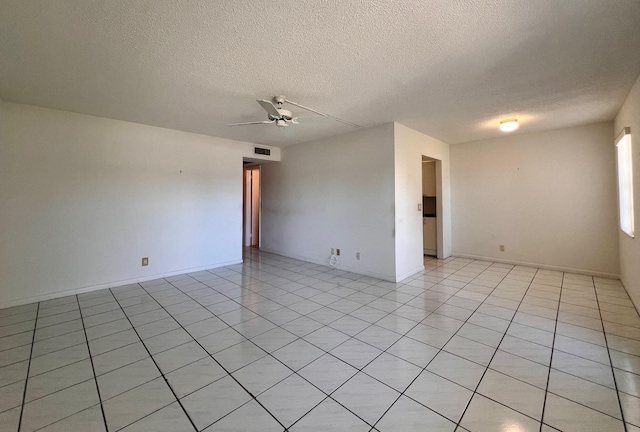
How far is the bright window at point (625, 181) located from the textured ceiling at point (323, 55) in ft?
1.65

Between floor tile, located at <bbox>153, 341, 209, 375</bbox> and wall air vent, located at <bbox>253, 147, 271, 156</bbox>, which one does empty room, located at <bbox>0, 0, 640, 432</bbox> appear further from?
wall air vent, located at <bbox>253, 147, 271, 156</bbox>

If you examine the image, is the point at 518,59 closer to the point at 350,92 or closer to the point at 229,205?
the point at 350,92

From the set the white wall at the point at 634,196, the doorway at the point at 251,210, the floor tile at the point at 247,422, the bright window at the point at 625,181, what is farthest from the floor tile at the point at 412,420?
the doorway at the point at 251,210

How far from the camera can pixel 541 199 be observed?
Result: 4629 millimetres

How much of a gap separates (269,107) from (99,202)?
3.03 metres

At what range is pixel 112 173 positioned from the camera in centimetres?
381

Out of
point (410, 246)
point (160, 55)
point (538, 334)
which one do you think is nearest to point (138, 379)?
point (160, 55)

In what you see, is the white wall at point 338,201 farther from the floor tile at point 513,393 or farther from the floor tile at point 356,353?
the floor tile at point 513,393

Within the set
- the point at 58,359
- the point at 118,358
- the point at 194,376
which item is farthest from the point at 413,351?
the point at 58,359

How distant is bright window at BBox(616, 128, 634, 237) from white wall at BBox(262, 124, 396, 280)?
2736mm

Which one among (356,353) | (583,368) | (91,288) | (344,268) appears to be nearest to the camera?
(583,368)

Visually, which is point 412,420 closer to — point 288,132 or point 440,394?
point 440,394

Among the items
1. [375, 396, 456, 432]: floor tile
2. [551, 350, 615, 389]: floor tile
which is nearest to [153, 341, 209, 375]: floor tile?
[375, 396, 456, 432]: floor tile

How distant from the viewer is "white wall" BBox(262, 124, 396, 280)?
13.6ft
